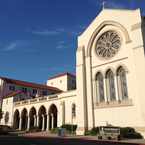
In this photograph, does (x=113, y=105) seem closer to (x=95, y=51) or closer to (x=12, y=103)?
(x=95, y=51)

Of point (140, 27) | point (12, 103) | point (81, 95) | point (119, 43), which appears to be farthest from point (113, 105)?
point (12, 103)

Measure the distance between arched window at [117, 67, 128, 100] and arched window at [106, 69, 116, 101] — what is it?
131 centimetres

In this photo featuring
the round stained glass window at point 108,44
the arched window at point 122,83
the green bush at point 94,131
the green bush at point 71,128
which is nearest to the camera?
the arched window at point 122,83

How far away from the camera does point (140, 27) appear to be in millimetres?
32531

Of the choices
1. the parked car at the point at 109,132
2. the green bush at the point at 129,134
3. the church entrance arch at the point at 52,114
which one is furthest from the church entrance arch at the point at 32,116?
the green bush at the point at 129,134

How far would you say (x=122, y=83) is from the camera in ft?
113

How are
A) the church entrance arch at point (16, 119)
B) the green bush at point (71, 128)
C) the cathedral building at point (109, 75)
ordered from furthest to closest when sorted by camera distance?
the church entrance arch at point (16, 119) → the green bush at point (71, 128) → the cathedral building at point (109, 75)

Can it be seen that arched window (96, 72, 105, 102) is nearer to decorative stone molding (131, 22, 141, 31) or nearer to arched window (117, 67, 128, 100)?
arched window (117, 67, 128, 100)

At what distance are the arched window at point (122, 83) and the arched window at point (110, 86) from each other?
51.5 inches

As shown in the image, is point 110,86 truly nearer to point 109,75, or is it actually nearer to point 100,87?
point 109,75

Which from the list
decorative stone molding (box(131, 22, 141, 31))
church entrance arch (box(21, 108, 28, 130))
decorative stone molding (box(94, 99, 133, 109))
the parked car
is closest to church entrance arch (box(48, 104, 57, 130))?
church entrance arch (box(21, 108, 28, 130))

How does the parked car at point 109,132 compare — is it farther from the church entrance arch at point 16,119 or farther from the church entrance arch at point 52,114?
the church entrance arch at point 16,119

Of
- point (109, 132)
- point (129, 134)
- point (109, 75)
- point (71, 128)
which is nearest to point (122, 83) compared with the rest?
point (109, 75)

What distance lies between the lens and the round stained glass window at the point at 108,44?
1439 inches
